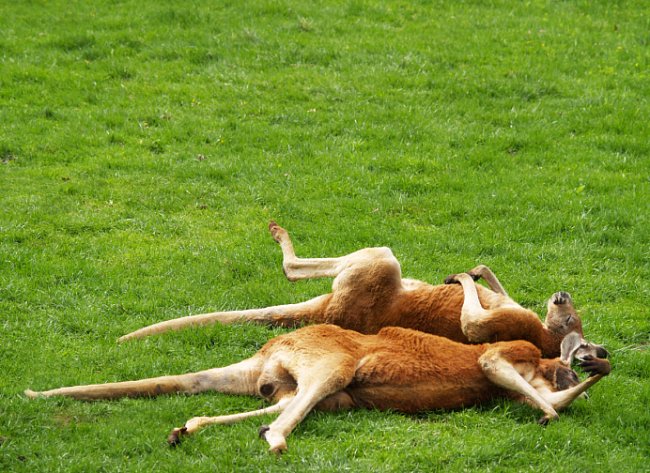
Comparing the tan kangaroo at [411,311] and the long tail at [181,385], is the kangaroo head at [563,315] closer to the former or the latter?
the tan kangaroo at [411,311]

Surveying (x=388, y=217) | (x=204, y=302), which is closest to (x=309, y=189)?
(x=388, y=217)

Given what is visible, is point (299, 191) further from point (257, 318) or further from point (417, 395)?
point (417, 395)

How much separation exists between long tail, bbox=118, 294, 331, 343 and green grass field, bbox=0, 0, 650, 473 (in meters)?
0.09

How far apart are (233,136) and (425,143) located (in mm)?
2389

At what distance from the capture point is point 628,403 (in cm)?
675

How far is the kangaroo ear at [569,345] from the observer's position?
6.67m

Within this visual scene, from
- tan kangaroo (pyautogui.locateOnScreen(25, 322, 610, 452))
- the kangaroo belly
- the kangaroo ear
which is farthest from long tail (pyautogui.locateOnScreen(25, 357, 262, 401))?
the kangaroo ear

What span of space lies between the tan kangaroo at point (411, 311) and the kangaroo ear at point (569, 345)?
0.21 ft

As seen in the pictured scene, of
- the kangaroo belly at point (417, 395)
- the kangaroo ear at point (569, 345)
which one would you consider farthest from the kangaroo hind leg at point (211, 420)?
the kangaroo ear at point (569, 345)

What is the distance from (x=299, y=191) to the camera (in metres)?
10.9

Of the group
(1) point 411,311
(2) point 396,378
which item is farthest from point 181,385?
(1) point 411,311

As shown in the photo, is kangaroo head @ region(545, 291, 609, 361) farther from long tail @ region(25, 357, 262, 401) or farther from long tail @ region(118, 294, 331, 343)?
long tail @ region(25, 357, 262, 401)

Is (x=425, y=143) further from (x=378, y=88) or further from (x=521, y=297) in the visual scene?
(x=521, y=297)

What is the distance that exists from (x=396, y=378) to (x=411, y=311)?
792 millimetres
